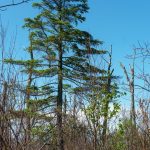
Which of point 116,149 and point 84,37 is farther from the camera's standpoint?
point 84,37

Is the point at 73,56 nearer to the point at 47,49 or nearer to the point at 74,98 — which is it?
the point at 47,49

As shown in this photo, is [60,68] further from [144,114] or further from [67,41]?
[144,114]

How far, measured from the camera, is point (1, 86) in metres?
5.90

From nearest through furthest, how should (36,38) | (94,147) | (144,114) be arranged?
(144,114) < (94,147) < (36,38)

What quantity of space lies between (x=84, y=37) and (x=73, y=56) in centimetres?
138

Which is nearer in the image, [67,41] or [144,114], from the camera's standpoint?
[144,114]

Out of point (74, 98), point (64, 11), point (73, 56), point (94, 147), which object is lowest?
point (94, 147)

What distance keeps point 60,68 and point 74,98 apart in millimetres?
12971

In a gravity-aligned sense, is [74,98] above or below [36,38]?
below

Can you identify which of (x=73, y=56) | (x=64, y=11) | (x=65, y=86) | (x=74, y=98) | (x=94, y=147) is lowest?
(x=94, y=147)

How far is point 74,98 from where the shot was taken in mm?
12633

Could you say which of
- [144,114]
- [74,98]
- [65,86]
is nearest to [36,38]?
[65,86]

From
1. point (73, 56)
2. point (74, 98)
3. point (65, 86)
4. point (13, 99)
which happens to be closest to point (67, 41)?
point (73, 56)

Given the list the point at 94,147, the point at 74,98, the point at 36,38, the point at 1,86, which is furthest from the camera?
the point at 36,38
